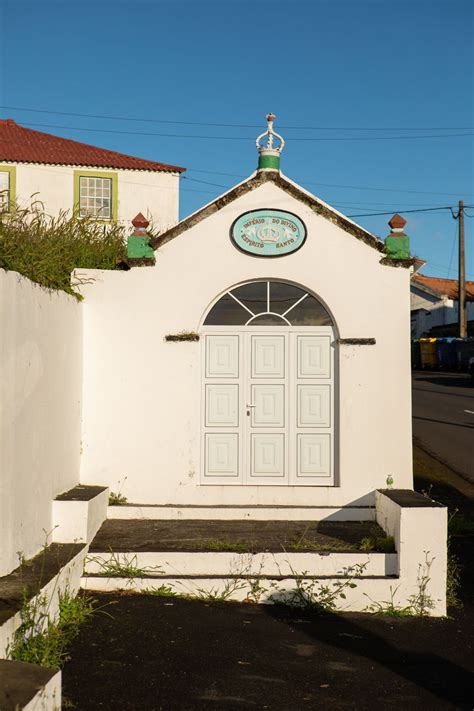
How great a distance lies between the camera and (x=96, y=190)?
2472 cm

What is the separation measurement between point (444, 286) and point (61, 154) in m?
44.1

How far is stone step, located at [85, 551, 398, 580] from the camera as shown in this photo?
7.56m

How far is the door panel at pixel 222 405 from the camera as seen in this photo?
Answer: 372 inches

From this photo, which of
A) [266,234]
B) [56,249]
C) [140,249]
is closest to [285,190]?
[266,234]

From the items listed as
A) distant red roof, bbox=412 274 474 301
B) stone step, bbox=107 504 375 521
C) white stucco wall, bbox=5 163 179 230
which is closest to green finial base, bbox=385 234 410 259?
stone step, bbox=107 504 375 521

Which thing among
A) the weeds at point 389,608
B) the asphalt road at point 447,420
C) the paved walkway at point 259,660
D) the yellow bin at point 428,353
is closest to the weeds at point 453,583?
the paved walkway at point 259,660

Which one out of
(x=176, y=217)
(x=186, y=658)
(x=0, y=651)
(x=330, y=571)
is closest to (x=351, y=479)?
(x=330, y=571)

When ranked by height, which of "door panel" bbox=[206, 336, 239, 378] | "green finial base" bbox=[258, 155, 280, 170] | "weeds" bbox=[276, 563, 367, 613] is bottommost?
"weeds" bbox=[276, 563, 367, 613]

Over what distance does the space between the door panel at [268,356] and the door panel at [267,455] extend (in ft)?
2.47

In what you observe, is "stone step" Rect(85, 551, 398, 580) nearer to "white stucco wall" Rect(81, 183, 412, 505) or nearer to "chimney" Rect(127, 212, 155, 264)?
"white stucco wall" Rect(81, 183, 412, 505)

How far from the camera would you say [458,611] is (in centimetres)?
754

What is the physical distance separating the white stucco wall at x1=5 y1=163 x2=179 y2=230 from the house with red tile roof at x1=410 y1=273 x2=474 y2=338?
112 feet

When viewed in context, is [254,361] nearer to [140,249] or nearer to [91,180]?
[140,249]

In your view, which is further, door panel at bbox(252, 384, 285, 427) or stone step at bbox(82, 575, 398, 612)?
door panel at bbox(252, 384, 285, 427)
